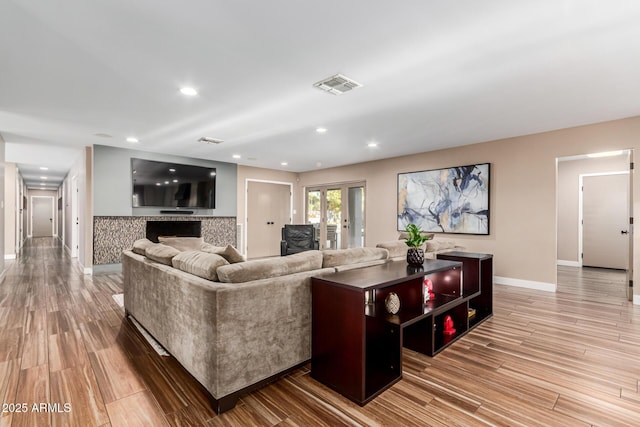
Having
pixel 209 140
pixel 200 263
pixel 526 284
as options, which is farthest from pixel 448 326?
pixel 209 140

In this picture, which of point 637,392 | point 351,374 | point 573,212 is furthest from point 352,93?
point 573,212

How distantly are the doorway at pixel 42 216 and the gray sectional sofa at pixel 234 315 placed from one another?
1671 cm

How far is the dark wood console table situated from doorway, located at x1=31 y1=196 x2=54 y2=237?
17.9 meters

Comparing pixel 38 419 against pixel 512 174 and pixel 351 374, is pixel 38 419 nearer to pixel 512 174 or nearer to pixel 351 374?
pixel 351 374

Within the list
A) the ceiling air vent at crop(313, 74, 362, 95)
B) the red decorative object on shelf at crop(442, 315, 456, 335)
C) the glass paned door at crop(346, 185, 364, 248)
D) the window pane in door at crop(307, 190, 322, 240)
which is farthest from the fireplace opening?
the red decorative object on shelf at crop(442, 315, 456, 335)

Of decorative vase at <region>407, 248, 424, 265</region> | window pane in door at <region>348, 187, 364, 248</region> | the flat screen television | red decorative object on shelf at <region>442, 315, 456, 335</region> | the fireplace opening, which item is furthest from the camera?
window pane in door at <region>348, 187, 364, 248</region>

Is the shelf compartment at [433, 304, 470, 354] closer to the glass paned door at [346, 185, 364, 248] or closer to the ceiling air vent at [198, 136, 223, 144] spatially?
the ceiling air vent at [198, 136, 223, 144]

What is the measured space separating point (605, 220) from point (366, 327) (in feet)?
23.6

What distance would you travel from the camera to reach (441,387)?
6.61 feet

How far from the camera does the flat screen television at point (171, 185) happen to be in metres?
6.13

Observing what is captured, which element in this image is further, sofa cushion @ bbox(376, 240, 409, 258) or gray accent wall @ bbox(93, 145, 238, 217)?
gray accent wall @ bbox(93, 145, 238, 217)

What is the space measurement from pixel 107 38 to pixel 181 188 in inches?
187

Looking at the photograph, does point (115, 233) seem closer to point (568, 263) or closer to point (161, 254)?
point (161, 254)

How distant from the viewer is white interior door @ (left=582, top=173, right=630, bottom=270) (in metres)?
6.25
